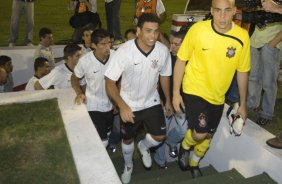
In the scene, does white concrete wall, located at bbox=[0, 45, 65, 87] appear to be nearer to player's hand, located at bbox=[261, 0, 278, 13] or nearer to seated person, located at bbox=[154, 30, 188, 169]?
seated person, located at bbox=[154, 30, 188, 169]

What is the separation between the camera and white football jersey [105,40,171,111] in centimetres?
462

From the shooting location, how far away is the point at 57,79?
635cm

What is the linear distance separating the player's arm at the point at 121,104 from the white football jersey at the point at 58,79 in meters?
1.89

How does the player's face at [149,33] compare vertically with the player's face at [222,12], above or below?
below

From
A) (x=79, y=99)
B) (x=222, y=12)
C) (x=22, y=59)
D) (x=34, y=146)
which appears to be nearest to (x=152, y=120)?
(x=79, y=99)

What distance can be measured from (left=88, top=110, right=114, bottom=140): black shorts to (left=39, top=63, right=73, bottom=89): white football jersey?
0.92 m

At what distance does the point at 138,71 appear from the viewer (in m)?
4.71

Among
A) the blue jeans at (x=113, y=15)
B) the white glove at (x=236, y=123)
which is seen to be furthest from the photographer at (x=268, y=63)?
the blue jeans at (x=113, y=15)

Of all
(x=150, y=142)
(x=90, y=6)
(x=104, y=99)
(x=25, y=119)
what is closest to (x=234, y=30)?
(x=150, y=142)

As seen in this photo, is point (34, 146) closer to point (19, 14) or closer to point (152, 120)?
point (152, 120)

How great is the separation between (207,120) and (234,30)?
1.10 meters

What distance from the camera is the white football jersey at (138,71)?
462 centimetres

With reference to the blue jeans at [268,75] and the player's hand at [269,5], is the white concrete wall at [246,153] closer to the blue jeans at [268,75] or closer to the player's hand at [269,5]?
the blue jeans at [268,75]

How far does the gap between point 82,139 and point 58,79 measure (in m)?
2.25
